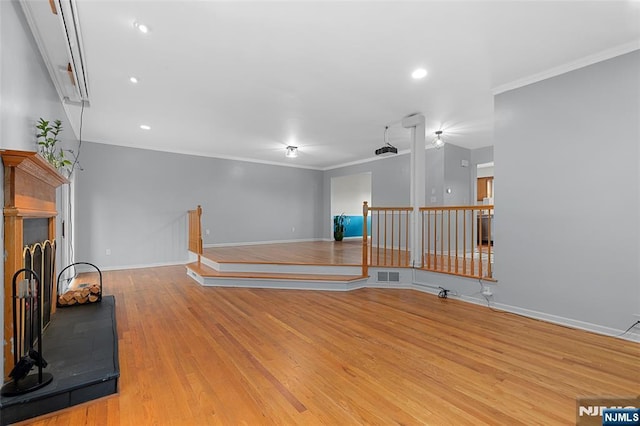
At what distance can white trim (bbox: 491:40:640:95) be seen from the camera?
2.76 m

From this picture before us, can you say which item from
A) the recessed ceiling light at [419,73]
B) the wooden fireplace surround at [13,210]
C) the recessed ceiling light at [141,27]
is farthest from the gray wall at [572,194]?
the wooden fireplace surround at [13,210]

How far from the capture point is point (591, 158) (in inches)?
118

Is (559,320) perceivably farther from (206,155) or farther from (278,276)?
(206,155)

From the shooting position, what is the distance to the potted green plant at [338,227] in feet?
30.3

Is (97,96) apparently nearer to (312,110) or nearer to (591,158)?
(312,110)

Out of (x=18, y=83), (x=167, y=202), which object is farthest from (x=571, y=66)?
(x=167, y=202)

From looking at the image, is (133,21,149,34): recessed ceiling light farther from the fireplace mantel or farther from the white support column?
the white support column

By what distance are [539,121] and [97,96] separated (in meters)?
5.65

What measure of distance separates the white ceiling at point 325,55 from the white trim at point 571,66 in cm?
2

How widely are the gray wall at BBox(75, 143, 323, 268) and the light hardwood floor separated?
3.14 m

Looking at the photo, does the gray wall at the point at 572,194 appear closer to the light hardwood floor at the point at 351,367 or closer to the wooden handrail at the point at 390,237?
the light hardwood floor at the point at 351,367

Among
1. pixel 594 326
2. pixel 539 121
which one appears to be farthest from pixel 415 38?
pixel 594 326

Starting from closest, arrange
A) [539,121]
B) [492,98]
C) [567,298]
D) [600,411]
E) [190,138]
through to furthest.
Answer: [600,411] → [567,298] → [539,121] → [492,98] → [190,138]

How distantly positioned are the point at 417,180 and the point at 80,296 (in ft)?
16.5
